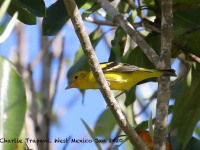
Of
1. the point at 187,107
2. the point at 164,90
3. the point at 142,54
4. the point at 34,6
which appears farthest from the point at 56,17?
the point at 164,90

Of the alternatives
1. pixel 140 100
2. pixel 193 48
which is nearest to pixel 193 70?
pixel 193 48

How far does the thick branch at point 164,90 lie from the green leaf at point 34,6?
31.1 inches

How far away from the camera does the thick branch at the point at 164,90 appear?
2781 millimetres

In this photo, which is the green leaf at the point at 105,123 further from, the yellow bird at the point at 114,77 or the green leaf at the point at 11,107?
the green leaf at the point at 11,107

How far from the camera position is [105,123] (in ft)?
16.8

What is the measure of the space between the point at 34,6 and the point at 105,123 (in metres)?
1.95

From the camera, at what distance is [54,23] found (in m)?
3.83

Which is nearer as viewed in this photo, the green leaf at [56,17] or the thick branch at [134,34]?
the thick branch at [134,34]

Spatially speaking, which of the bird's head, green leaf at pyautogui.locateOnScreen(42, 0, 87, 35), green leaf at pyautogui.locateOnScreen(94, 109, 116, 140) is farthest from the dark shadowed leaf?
green leaf at pyautogui.locateOnScreen(94, 109, 116, 140)

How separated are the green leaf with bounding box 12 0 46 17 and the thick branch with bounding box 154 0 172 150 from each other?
79 centimetres

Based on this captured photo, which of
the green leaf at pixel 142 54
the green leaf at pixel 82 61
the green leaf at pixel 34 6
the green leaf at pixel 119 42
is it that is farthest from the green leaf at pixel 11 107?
the green leaf at pixel 82 61

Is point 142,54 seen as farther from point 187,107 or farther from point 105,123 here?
point 105,123

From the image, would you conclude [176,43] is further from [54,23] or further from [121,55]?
[54,23]

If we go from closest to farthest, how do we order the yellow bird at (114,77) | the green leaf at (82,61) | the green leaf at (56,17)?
the green leaf at (56,17) < the yellow bird at (114,77) < the green leaf at (82,61)
